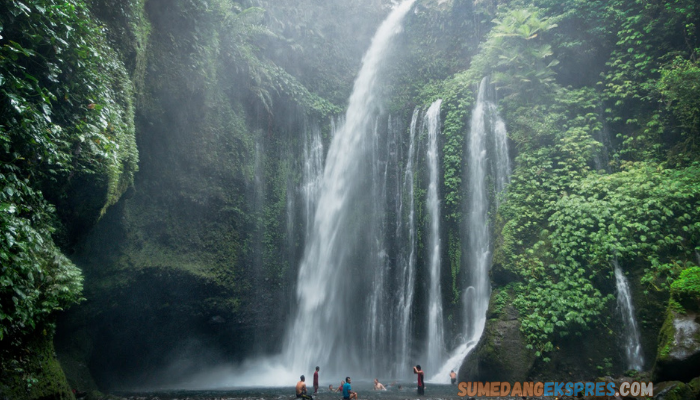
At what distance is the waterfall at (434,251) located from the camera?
1227 centimetres

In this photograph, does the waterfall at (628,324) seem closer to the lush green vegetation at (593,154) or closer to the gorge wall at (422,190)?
the gorge wall at (422,190)

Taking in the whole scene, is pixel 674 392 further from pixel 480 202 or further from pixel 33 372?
pixel 33 372

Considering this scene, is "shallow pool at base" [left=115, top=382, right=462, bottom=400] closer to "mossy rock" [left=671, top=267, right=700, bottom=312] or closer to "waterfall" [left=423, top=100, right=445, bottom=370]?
"waterfall" [left=423, top=100, right=445, bottom=370]

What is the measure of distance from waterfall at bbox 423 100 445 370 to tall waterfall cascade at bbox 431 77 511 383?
575mm

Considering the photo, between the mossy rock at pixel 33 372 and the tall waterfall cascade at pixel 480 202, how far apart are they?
9.45 meters

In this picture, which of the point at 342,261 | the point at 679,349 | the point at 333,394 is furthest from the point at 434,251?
the point at 679,349

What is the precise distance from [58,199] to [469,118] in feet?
41.7

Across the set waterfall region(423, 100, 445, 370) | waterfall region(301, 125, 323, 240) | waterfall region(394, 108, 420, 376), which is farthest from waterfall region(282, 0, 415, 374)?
waterfall region(423, 100, 445, 370)

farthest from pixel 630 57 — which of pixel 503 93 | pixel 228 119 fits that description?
pixel 228 119

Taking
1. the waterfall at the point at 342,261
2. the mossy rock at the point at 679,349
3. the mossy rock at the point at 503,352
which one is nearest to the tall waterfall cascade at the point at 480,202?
the mossy rock at the point at 503,352

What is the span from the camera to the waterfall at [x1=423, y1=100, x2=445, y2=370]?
12266 millimetres

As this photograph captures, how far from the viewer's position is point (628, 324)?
26.9ft

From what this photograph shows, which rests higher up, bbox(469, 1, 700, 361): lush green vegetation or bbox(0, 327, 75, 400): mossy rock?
bbox(469, 1, 700, 361): lush green vegetation

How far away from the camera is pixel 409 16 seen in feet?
65.8
